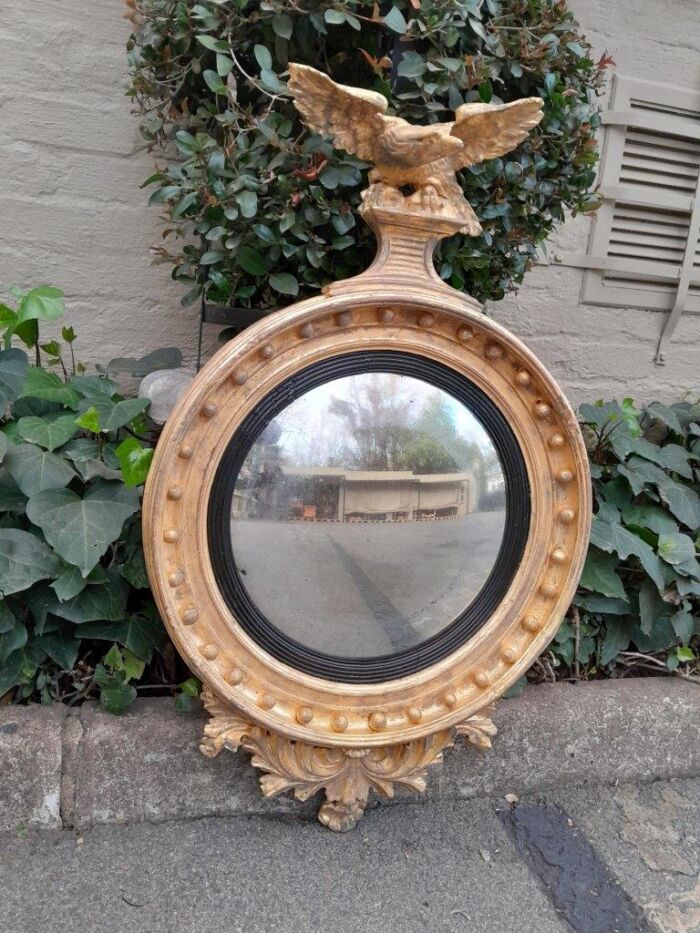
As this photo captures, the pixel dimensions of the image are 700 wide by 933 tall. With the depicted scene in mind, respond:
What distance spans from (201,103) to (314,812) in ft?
5.39

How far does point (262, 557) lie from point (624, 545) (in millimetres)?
1011

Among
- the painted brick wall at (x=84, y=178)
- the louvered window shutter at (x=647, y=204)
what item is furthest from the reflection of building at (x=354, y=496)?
the louvered window shutter at (x=647, y=204)

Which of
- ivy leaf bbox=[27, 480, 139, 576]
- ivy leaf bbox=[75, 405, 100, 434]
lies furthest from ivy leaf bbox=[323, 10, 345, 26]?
ivy leaf bbox=[27, 480, 139, 576]

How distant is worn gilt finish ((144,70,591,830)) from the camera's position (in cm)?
127

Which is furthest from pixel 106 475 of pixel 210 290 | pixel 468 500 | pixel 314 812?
pixel 314 812

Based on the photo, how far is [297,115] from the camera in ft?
4.93

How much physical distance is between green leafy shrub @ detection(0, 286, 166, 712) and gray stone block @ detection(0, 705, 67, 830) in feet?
0.35

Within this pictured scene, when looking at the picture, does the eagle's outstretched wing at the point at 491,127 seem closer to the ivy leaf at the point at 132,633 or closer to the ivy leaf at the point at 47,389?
the ivy leaf at the point at 47,389

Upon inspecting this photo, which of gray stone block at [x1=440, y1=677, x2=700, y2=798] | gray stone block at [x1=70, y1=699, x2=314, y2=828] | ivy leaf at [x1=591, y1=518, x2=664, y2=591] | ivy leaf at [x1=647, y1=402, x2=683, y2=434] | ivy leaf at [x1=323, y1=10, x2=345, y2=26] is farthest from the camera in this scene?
ivy leaf at [x1=647, y1=402, x2=683, y2=434]

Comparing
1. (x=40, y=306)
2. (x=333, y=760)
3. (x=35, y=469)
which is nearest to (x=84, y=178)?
(x=40, y=306)

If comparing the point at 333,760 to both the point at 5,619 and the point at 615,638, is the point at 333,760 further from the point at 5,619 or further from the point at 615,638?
the point at 615,638

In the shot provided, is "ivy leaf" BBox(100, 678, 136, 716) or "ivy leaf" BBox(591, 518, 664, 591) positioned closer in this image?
"ivy leaf" BBox(100, 678, 136, 716)

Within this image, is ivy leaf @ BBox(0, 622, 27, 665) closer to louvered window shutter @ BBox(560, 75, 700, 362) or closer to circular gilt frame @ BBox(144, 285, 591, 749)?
circular gilt frame @ BBox(144, 285, 591, 749)

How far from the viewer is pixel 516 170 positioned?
1.58m
